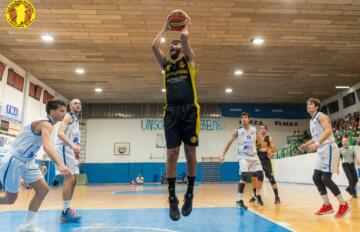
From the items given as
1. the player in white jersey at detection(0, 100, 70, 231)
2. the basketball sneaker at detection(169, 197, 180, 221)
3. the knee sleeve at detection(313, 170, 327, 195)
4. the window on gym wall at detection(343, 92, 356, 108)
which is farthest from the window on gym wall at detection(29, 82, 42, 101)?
the window on gym wall at detection(343, 92, 356, 108)

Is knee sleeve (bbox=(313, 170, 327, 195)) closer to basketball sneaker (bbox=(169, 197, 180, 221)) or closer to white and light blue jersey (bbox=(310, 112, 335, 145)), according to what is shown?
white and light blue jersey (bbox=(310, 112, 335, 145))

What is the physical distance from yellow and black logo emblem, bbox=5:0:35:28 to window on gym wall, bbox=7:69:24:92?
14.8 ft

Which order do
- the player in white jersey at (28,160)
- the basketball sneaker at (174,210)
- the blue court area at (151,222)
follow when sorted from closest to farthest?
the basketball sneaker at (174,210) → the player in white jersey at (28,160) → the blue court area at (151,222)

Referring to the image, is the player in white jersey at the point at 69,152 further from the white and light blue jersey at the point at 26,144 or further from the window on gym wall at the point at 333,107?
the window on gym wall at the point at 333,107

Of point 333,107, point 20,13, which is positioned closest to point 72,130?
point 20,13

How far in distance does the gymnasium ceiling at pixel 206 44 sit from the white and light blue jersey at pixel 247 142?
4561mm

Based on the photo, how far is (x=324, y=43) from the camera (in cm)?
1321

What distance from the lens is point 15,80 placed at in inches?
620

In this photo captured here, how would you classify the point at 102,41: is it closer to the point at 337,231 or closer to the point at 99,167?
the point at 337,231

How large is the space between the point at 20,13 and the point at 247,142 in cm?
838

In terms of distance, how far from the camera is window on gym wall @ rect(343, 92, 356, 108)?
19.9 metres

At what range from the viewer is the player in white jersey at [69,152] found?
17.2ft

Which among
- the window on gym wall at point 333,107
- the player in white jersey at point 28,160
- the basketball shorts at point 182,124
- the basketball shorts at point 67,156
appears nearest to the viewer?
the basketball shorts at point 182,124

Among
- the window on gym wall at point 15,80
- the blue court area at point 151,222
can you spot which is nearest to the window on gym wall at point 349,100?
the blue court area at point 151,222
